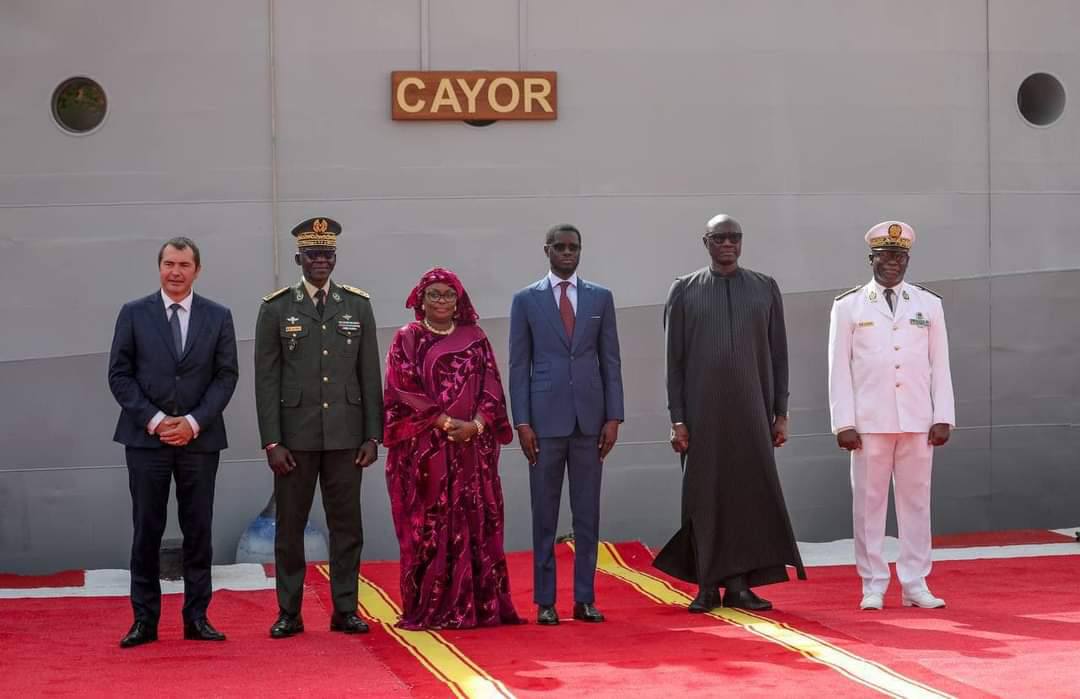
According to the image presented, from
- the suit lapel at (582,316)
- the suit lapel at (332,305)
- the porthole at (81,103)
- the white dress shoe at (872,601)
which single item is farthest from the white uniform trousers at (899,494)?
the porthole at (81,103)

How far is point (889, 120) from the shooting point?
8547 millimetres

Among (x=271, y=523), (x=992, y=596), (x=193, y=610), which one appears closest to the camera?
(x=193, y=610)

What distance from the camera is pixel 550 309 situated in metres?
6.22

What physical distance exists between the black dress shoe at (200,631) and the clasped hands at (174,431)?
2.44 feet

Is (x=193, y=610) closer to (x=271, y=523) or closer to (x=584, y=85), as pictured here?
(x=271, y=523)

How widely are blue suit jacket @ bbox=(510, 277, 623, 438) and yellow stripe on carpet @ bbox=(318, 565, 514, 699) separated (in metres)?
1.03

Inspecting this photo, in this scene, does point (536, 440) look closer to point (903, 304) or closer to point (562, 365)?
point (562, 365)

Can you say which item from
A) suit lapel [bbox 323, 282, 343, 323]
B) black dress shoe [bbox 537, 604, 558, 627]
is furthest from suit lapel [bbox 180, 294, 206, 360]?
black dress shoe [bbox 537, 604, 558, 627]

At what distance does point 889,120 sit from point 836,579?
2.90 metres

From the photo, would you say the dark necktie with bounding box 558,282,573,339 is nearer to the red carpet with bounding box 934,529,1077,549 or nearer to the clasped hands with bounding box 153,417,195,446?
the clasped hands with bounding box 153,417,195,446

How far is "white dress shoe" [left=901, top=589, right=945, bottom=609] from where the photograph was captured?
6254mm

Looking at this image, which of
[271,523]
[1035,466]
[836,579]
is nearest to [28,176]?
[271,523]

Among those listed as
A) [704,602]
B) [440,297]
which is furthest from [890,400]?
[440,297]

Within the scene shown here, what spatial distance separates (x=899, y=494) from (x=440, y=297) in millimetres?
2274
